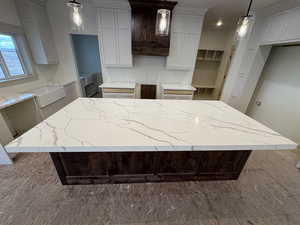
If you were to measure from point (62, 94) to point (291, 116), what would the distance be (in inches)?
198

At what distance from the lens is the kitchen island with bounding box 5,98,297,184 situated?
857mm

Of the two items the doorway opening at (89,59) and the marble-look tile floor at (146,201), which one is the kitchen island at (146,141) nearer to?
the marble-look tile floor at (146,201)

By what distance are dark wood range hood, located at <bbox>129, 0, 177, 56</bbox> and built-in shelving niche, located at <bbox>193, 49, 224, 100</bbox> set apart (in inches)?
93.0

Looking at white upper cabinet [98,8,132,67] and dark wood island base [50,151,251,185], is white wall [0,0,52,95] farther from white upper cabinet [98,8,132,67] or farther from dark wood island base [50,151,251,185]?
dark wood island base [50,151,251,185]

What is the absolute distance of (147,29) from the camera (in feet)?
8.36

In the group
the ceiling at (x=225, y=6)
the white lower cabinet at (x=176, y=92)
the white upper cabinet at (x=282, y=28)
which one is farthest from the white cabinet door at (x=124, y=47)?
the white upper cabinet at (x=282, y=28)

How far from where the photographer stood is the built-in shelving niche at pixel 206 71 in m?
4.36

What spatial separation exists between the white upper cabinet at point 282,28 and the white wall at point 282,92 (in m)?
0.44

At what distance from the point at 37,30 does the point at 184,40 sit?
319cm

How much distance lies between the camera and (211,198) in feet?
4.32

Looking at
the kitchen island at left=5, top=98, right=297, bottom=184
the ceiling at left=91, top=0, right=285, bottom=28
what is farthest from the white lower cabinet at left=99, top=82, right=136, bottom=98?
the ceiling at left=91, top=0, right=285, bottom=28

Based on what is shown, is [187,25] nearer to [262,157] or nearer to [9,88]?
[262,157]

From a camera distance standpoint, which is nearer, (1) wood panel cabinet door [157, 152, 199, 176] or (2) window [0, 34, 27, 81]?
(1) wood panel cabinet door [157, 152, 199, 176]

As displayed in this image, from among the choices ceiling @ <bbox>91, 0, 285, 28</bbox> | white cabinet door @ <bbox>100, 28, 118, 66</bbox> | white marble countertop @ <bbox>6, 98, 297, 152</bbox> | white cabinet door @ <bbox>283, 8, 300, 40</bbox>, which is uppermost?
ceiling @ <bbox>91, 0, 285, 28</bbox>
